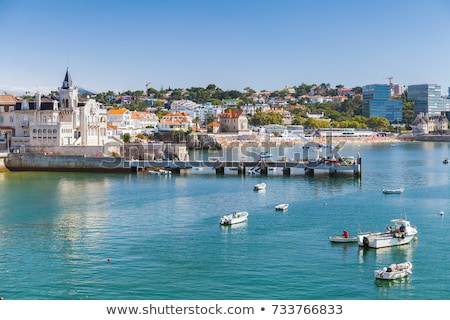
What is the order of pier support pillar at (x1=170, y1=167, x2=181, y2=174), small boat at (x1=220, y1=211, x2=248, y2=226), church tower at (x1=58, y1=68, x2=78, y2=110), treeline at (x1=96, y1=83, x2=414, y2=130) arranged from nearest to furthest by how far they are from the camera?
small boat at (x1=220, y1=211, x2=248, y2=226), pier support pillar at (x1=170, y1=167, x2=181, y2=174), church tower at (x1=58, y1=68, x2=78, y2=110), treeline at (x1=96, y1=83, x2=414, y2=130)

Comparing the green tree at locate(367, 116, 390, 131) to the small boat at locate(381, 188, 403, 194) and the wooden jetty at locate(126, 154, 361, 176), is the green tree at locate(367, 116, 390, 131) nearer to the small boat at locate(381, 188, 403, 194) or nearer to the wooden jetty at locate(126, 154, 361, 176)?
the wooden jetty at locate(126, 154, 361, 176)

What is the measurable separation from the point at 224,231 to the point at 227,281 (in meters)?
5.76

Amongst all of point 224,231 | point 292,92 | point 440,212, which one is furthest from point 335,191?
point 292,92

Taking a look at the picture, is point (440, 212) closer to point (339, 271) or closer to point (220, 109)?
point (339, 271)

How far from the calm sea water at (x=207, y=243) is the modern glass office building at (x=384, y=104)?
104 m

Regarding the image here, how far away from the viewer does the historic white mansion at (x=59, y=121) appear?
41.8 metres

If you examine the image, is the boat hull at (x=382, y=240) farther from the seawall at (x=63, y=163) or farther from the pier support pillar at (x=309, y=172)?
the seawall at (x=63, y=163)

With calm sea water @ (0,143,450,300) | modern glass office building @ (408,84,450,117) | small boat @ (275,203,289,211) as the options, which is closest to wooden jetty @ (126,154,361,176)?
calm sea water @ (0,143,450,300)

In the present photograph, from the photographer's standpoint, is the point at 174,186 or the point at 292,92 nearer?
the point at 174,186

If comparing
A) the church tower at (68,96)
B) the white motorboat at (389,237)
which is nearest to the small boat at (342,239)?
the white motorboat at (389,237)

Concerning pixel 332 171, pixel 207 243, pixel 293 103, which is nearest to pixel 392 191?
pixel 332 171

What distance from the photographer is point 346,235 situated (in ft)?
60.2

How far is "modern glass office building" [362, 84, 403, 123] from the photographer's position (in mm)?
132375

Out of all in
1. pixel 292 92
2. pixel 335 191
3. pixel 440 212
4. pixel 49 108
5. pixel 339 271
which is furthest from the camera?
pixel 292 92
